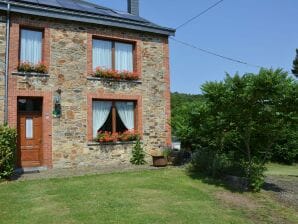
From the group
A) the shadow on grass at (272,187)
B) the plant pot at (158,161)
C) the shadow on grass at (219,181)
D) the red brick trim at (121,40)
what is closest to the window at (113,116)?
the red brick trim at (121,40)

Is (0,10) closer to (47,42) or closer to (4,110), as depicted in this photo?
(47,42)

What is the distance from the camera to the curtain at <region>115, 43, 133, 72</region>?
15828 millimetres

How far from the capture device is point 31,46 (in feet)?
45.5

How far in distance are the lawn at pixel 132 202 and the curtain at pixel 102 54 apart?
5.53 m

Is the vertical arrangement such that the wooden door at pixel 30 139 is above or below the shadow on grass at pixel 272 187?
above

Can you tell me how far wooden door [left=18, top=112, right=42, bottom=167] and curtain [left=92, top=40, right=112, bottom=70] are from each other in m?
3.20

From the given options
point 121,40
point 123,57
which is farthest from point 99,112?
point 121,40

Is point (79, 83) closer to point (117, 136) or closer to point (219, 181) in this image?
point (117, 136)

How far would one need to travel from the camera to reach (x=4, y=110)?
12953 millimetres

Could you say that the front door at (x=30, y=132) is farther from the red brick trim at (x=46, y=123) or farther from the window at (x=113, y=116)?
the window at (x=113, y=116)

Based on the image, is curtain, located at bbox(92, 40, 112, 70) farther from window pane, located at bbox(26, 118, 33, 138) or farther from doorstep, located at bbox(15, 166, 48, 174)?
doorstep, located at bbox(15, 166, 48, 174)

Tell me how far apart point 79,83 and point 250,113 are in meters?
6.98

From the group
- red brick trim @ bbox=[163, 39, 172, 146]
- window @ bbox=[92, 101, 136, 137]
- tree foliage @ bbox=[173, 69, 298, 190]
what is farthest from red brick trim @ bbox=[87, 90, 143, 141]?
tree foliage @ bbox=[173, 69, 298, 190]

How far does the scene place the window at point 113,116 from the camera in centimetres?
1505
